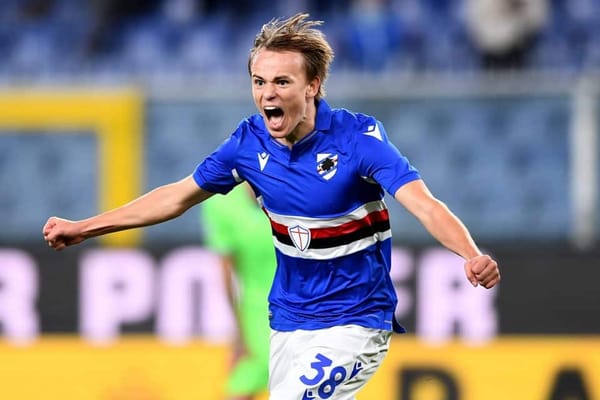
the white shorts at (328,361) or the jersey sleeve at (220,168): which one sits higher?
the jersey sleeve at (220,168)

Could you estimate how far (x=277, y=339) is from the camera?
4945 millimetres

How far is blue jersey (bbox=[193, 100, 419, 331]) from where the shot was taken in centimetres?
473

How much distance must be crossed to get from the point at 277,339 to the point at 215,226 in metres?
2.06

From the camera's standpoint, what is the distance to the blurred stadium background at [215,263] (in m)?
7.84

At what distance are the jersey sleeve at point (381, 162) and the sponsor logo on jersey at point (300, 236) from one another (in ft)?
1.04

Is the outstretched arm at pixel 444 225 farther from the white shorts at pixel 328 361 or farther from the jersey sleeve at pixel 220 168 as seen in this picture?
the jersey sleeve at pixel 220 168

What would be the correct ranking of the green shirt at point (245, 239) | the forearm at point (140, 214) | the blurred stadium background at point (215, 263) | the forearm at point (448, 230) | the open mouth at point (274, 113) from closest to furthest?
1. the forearm at point (448, 230)
2. the open mouth at point (274, 113)
3. the forearm at point (140, 214)
4. the green shirt at point (245, 239)
5. the blurred stadium background at point (215, 263)

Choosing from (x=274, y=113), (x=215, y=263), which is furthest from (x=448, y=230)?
(x=215, y=263)

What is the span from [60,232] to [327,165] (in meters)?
1.00

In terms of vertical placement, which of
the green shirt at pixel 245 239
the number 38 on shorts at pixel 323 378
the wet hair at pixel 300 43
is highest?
the wet hair at pixel 300 43

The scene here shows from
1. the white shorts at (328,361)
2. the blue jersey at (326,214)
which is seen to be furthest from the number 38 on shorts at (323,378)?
the blue jersey at (326,214)

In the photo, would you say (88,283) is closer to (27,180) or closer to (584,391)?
(27,180)

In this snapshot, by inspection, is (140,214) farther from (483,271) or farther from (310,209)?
(483,271)

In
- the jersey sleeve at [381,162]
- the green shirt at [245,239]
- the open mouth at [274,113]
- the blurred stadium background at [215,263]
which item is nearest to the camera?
the jersey sleeve at [381,162]
